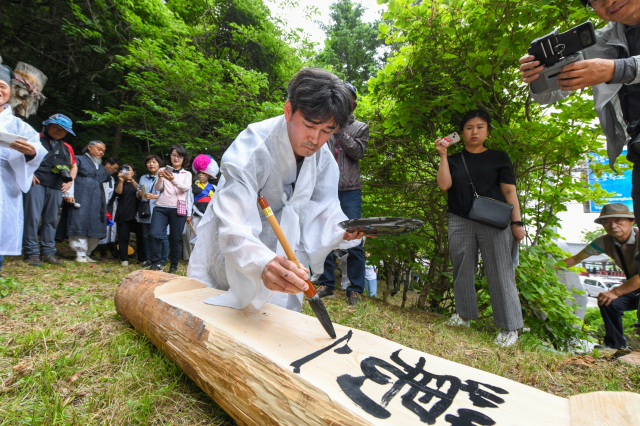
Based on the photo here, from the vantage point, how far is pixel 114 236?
20.4 feet

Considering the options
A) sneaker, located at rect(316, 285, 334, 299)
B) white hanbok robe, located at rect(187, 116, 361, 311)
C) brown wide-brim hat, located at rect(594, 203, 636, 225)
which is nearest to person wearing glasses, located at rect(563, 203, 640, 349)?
brown wide-brim hat, located at rect(594, 203, 636, 225)

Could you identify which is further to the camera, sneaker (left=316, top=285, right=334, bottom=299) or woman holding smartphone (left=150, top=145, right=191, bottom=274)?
woman holding smartphone (left=150, top=145, right=191, bottom=274)

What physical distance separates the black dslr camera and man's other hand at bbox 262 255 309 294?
1.81m

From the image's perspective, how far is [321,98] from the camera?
5.18 ft

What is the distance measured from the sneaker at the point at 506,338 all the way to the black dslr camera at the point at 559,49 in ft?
6.27

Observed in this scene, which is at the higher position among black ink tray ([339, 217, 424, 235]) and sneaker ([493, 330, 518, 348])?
black ink tray ([339, 217, 424, 235])

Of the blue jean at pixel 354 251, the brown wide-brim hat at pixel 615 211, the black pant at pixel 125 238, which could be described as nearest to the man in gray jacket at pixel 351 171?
the blue jean at pixel 354 251

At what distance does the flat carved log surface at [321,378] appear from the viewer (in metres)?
0.94

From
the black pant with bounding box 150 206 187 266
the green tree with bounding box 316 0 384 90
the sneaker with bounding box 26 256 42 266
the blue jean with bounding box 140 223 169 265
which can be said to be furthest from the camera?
the green tree with bounding box 316 0 384 90

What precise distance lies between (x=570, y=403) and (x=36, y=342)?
2.50 metres

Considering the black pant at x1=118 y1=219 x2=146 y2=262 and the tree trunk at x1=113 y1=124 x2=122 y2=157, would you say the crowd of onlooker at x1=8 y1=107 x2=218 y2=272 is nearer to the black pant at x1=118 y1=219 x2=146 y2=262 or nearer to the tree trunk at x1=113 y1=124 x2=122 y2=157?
the black pant at x1=118 y1=219 x2=146 y2=262

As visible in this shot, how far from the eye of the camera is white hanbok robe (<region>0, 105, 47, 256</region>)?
321 centimetres

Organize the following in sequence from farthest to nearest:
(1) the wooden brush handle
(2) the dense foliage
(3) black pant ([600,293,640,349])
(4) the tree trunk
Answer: (4) the tree trunk < (2) the dense foliage < (3) black pant ([600,293,640,349]) < (1) the wooden brush handle

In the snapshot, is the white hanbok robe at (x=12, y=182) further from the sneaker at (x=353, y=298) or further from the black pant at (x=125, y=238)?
the sneaker at (x=353, y=298)
